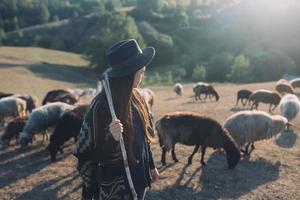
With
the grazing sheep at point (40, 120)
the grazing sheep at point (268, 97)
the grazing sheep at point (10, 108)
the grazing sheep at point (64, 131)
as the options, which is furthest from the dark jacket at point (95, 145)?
the grazing sheep at point (268, 97)

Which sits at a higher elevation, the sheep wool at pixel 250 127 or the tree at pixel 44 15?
the tree at pixel 44 15

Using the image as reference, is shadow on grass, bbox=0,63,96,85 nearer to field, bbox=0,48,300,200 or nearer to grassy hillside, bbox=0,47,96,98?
grassy hillside, bbox=0,47,96,98

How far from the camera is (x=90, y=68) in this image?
2436 inches

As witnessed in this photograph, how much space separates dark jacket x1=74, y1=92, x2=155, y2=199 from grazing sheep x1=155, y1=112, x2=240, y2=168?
23.2 ft

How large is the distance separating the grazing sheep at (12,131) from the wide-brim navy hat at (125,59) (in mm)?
10510

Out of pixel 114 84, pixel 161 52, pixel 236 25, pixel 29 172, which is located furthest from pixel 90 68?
pixel 114 84

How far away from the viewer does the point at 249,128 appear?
42.0 ft

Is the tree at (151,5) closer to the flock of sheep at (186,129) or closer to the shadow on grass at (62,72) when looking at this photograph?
the shadow on grass at (62,72)

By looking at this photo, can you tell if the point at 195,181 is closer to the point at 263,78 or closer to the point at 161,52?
the point at 263,78

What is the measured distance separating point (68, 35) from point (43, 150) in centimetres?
9301

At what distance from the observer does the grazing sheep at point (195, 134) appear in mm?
11555

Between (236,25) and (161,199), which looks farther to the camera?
(236,25)

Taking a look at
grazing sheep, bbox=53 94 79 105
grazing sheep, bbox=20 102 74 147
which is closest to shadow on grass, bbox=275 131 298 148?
grazing sheep, bbox=20 102 74 147

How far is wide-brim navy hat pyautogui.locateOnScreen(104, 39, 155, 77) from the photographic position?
4355 millimetres
